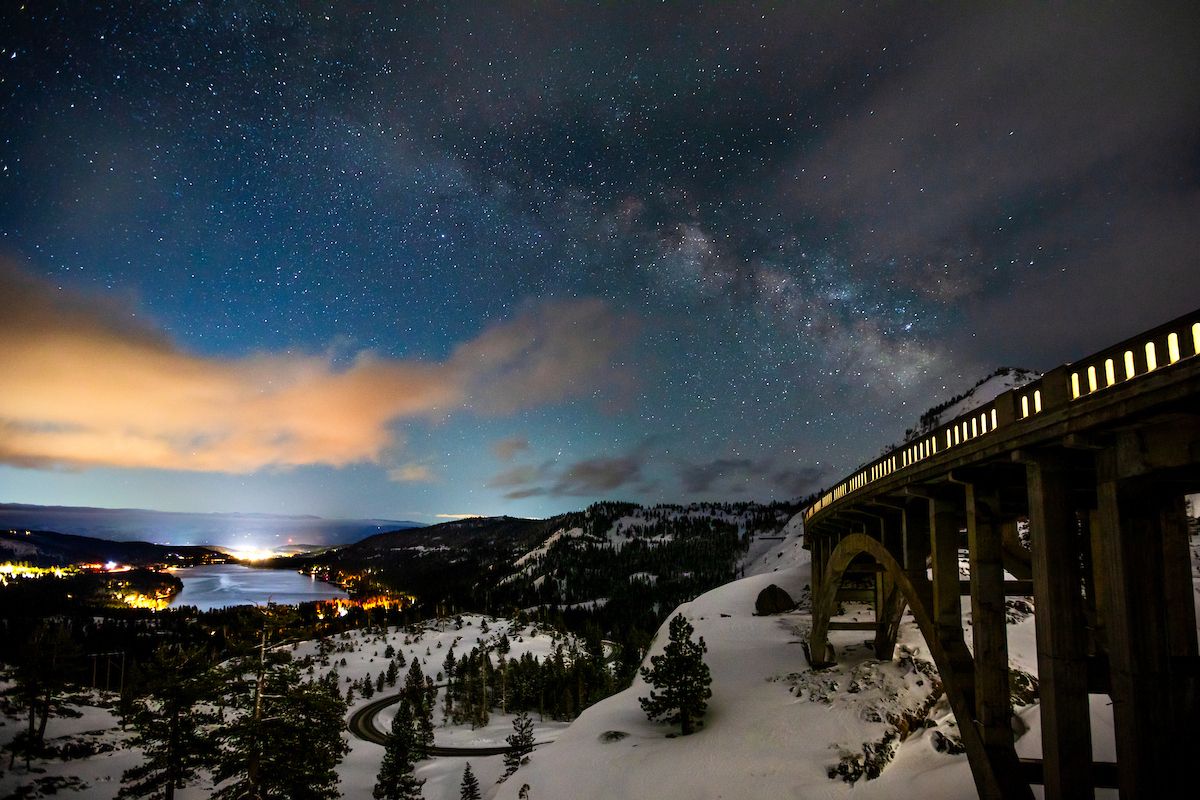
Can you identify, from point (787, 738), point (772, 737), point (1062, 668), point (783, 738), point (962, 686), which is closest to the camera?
point (1062, 668)

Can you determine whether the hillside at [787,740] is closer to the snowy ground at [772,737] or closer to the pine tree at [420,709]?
the snowy ground at [772,737]

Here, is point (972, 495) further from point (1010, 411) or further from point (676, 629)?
point (676, 629)

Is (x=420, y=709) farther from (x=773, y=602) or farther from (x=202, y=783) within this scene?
(x=773, y=602)

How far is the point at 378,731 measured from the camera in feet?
261

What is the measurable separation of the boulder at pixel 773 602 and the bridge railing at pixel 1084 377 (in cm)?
5348

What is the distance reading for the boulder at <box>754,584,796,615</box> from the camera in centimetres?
6306

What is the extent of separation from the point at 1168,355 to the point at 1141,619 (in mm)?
3789

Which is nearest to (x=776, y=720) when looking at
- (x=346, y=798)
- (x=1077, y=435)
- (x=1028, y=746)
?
(x=1028, y=746)

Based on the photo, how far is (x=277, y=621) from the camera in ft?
74.2

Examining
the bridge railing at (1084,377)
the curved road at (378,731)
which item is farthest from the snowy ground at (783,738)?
the curved road at (378,731)

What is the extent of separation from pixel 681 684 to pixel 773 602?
34.3 metres

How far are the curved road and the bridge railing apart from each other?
2278 inches

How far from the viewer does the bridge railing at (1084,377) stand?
23.6 feet

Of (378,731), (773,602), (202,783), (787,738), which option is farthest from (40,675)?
(773,602)
